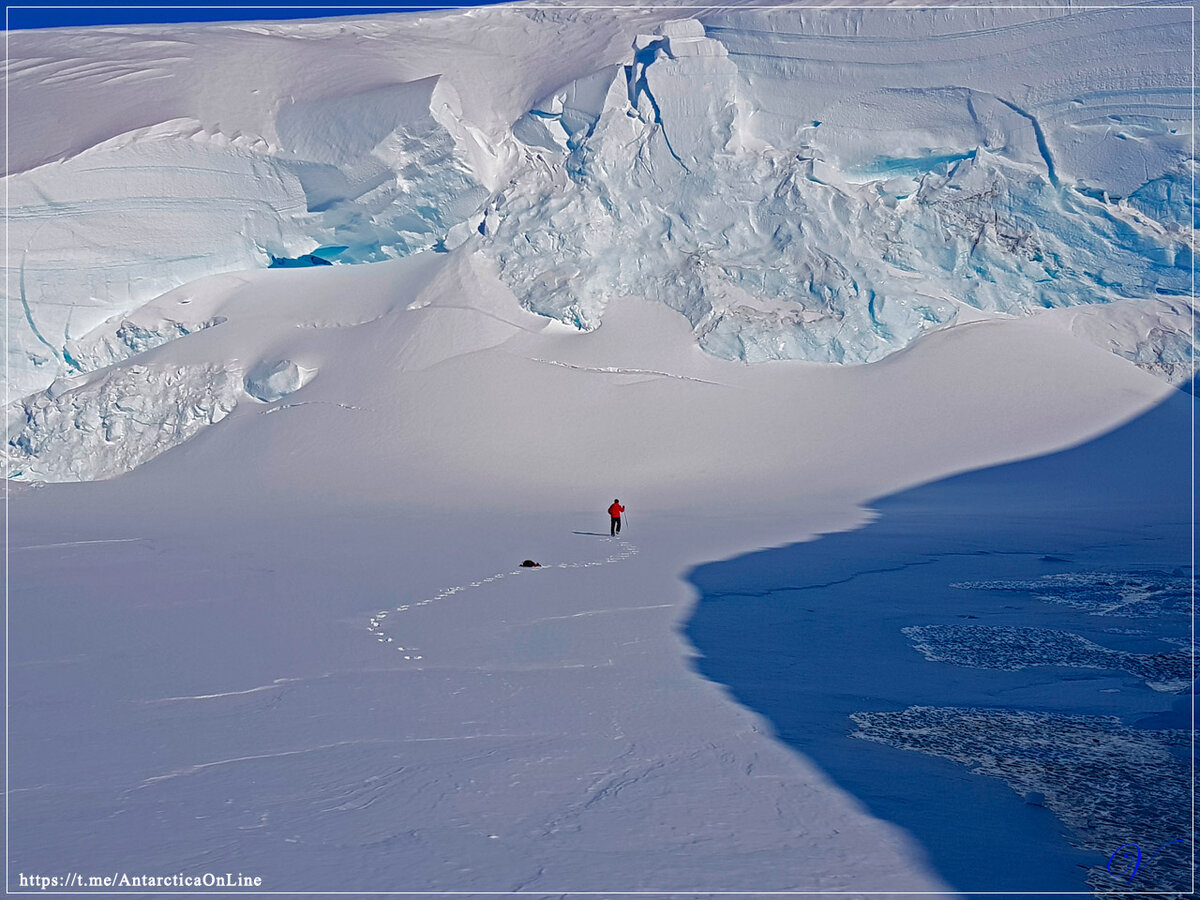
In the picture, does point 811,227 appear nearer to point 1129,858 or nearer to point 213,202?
point 213,202

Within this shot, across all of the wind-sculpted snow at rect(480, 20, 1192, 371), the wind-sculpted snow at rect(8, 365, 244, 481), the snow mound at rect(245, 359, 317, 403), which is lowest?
the wind-sculpted snow at rect(8, 365, 244, 481)

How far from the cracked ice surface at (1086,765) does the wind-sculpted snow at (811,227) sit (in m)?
13.0

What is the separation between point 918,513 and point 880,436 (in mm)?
3087

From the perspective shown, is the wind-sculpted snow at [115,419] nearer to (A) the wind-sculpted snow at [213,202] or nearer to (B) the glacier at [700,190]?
(B) the glacier at [700,190]

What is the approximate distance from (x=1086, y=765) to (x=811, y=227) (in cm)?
1472

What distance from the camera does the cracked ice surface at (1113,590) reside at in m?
7.52

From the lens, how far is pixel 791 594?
26.5ft

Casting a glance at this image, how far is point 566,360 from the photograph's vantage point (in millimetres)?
17266

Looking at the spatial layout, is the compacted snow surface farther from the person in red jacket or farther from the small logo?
the small logo

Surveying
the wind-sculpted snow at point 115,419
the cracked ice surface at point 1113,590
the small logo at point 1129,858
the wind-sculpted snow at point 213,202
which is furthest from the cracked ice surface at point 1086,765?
the wind-sculpted snow at point 213,202

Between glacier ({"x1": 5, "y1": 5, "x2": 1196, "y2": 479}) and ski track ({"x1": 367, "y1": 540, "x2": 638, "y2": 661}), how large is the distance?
812 cm

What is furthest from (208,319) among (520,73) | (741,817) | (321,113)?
(741,817)

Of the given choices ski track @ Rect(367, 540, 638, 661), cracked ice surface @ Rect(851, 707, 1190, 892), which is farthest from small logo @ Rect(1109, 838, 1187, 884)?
ski track @ Rect(367, 540, 638, 661)

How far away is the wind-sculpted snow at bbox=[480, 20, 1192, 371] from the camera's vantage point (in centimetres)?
1770
